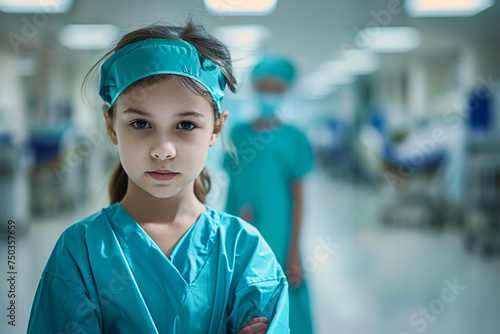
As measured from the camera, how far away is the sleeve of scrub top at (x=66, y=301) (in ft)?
2.18

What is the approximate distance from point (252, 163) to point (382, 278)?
2.05m

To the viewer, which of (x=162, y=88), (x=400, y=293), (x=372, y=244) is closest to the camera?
(x=162, y=88)

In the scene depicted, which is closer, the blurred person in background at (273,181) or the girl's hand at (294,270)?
the girl's hand at (294,270)

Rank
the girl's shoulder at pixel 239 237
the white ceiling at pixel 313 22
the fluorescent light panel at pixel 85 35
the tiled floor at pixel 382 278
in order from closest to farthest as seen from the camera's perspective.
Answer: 1. the girl's shoulder at pixel 239 237
2. the tiled floor at pixel 382 278
3. the white ceiling at pixel 313 22
4. the fluorescent light panel at pixel 85 35

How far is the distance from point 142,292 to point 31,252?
280 cm

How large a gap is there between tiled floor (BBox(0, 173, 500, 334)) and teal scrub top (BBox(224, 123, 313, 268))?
0.70 feet

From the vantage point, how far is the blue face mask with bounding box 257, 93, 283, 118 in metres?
1.83

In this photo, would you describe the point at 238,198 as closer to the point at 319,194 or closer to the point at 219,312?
the point at 219,312

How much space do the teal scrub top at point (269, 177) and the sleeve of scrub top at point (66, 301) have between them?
97 centimetres

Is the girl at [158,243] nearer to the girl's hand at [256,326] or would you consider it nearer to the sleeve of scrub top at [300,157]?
the girl's hand at [256,326]

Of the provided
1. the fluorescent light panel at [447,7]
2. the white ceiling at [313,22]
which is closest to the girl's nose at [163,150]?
the white ceiling at [313,22]

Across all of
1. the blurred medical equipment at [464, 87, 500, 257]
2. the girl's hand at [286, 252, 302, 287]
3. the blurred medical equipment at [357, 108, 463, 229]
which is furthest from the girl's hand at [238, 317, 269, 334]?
the blurred medical equipment at [357, 108, 463, 229]

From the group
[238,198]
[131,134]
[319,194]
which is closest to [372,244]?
[238,198]

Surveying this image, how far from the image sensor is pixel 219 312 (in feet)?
2.37
